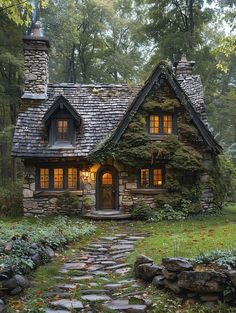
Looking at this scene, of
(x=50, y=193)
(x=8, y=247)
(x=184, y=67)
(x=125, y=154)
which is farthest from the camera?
(x=184, y=67)

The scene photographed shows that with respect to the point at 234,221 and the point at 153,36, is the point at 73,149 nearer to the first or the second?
the point at 234,221

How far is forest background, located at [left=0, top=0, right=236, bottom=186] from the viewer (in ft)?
91.5

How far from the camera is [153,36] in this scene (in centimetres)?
3092

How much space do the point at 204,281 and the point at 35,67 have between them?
669 inches

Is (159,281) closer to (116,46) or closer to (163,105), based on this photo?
(163,105)

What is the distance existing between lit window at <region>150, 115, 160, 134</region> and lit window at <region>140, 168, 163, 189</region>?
70.6 inches

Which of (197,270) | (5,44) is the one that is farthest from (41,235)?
(5,44)

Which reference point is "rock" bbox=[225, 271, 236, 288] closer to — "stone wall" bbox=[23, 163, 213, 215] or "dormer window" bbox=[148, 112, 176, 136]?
"stone wall" bbox=[23, 163, 213, 215]

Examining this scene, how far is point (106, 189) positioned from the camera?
1864 cm

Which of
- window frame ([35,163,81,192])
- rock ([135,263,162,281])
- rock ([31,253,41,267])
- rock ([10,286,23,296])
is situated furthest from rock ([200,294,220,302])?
window frame ([35,163,81,192])

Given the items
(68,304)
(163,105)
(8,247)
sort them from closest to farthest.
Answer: (68,304) < (8,247) < (163,105)

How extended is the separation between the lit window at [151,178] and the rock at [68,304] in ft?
39.7

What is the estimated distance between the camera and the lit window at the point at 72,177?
18.9 metres

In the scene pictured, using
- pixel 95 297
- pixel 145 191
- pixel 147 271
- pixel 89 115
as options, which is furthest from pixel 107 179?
pixel 95 297
